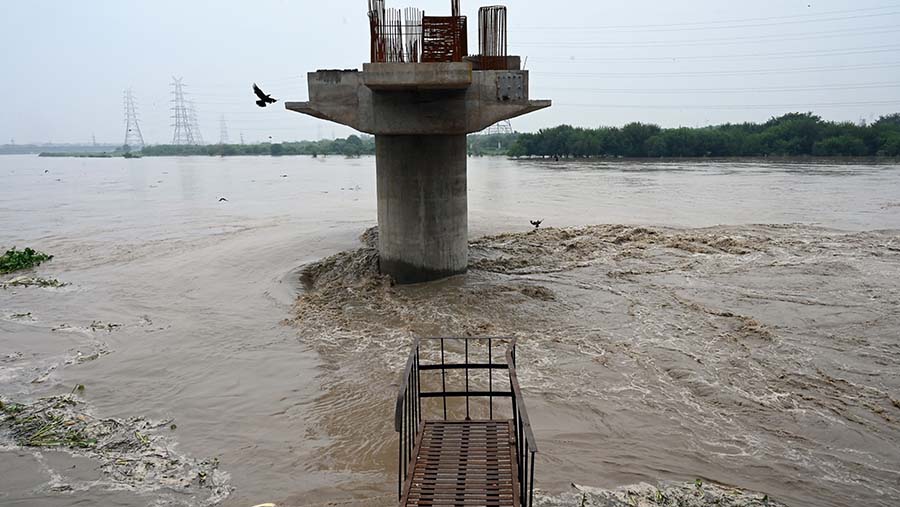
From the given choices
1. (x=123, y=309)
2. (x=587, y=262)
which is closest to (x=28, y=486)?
(x=123, y=309)

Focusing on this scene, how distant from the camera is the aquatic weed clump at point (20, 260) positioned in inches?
682

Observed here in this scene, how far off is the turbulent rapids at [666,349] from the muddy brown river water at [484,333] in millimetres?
45

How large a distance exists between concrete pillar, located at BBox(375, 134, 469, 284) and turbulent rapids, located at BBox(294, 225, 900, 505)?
536 mm

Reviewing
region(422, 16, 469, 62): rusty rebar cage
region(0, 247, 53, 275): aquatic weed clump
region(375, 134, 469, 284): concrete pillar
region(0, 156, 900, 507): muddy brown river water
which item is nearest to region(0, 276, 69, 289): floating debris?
region(0, 156, 900, 507): muddy brown river water

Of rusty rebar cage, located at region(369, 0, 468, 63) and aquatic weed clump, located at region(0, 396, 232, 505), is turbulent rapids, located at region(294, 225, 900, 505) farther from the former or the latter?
rusty rebar cage, located at region(369, 0, 468, 63)

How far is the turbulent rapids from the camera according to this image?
6.81m

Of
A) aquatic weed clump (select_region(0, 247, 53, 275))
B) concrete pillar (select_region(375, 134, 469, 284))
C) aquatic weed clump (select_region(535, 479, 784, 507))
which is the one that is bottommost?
aquatic weed clump (select_region(535, 479, 784, 507))

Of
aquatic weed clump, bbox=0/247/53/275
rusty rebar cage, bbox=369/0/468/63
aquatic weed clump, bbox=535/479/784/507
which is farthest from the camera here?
aquatic weed clump, bbox=0/247/53/275

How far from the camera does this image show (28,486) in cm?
642

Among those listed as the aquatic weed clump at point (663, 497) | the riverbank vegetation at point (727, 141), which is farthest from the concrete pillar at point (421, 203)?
the riverbank vegetation at point (727, 141)

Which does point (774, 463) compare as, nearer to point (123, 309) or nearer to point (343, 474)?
point (343, 474)

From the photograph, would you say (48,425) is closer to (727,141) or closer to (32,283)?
(32,283)

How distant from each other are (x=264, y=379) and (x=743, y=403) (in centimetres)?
681

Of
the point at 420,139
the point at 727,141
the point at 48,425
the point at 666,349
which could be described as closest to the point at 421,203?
the point at 420,139
